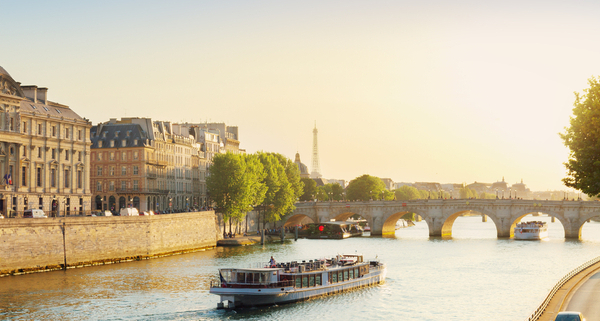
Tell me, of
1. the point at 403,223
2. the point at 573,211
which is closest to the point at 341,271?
the point at 573,211

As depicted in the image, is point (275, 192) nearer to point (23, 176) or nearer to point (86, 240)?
point (23, 176)

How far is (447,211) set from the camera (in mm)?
123062

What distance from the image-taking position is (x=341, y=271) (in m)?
58.5

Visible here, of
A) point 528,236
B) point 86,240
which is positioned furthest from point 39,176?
point 528,236

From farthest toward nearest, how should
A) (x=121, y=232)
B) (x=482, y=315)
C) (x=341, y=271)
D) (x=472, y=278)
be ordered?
1. (x=121, y=232)
2. (x=472, y=278)
3. (x=341, y=271)
4. (x=482, y=315)

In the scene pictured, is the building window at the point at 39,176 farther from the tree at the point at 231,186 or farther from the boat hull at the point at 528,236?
the boat hull at the point at 528,236

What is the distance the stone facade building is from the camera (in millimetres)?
76188

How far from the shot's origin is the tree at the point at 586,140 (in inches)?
1571

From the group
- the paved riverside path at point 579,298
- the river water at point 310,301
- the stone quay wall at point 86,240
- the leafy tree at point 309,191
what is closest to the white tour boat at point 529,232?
the river water at point 310,301

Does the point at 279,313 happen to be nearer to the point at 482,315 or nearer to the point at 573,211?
the point at 482,315

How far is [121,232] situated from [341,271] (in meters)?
28.0

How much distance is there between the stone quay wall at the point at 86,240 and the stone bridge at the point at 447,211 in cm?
4498

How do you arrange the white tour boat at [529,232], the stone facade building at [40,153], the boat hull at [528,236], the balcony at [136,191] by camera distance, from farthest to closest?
the white tour boat at [529,232] < the boat hull at [528,236] < the balcony at [136,191] < the stone facade building at [40,153]

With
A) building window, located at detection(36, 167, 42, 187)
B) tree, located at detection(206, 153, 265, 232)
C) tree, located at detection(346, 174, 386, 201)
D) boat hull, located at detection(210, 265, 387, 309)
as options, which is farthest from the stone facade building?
tree, located at detection(346, 174, 386, 201)
